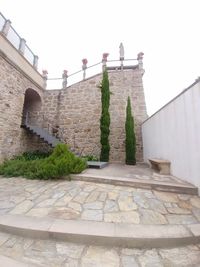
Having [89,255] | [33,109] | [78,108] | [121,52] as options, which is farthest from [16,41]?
[89,255]

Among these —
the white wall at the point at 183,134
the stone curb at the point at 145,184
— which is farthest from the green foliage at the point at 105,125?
the stone curb at the point at 145,184

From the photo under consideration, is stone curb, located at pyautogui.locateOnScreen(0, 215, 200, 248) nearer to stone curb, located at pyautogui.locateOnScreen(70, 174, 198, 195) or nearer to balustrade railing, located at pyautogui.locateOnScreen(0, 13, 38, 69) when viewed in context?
stone curb, located at pyautogui.locateOnScreen(70, 174, 198, 195)

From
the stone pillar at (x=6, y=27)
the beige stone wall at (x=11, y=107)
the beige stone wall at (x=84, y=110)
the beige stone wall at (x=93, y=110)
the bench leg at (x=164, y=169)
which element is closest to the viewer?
the bench leg at (x=164, y=169)

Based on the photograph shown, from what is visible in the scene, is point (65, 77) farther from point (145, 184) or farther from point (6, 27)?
point (145, 184)

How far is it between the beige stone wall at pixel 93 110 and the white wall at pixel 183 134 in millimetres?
3061

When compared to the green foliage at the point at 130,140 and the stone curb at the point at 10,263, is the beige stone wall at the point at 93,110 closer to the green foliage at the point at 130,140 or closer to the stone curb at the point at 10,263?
the green foliage at the point at 130,140

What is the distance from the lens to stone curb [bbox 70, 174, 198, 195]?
3.10 m

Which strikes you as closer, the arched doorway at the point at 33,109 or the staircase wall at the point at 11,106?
the staircase wall at the point at 11,106

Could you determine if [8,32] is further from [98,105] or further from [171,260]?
[171,260]

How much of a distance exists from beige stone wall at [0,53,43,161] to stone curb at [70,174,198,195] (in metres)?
3.87

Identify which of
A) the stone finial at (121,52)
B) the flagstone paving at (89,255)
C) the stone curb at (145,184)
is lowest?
the flagstone paving at (89,255)

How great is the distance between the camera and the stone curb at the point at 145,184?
3105 millimetres

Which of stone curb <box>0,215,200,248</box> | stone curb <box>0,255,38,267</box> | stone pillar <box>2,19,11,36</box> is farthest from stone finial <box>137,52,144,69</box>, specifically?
stone curb <box>0,255,38,267</box>

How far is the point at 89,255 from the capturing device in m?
1.68
